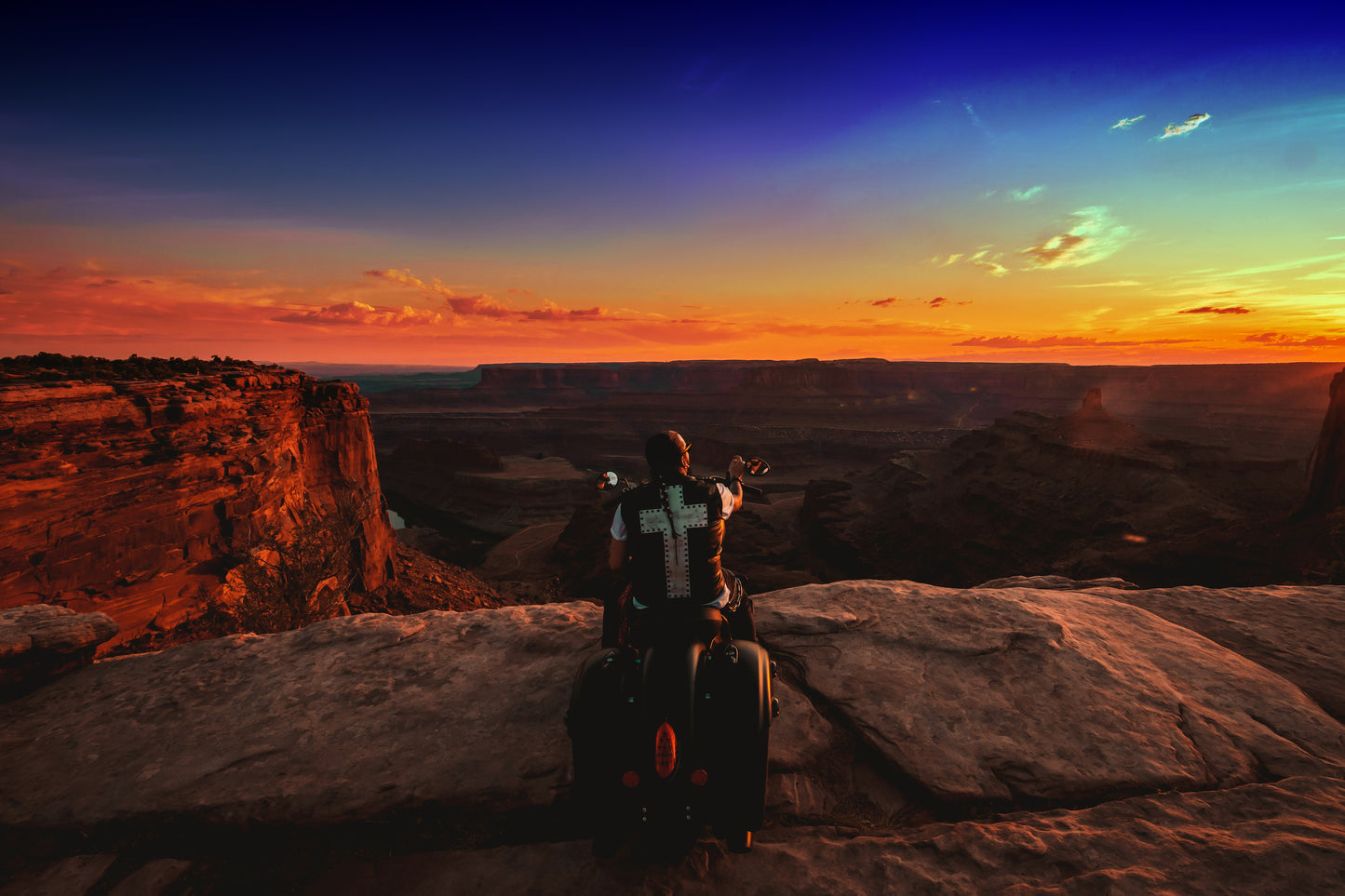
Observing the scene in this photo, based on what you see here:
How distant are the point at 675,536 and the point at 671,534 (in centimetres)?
3

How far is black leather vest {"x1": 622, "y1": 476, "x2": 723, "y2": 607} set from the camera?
2.96 metres

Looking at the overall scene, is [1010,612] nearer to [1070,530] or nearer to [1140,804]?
[1140,804]

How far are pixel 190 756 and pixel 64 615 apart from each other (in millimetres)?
2561

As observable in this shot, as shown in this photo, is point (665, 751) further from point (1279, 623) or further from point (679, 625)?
point (1279, 623)

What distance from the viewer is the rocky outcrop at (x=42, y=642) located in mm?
3926

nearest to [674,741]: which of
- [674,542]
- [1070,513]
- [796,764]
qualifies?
[674,542]

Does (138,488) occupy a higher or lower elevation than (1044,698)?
higher

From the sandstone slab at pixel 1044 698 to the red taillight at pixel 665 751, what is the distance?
5.63 ft

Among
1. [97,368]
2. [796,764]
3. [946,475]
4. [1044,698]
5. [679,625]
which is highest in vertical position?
[97,368]

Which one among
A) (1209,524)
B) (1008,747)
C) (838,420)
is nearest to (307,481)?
(1008,747)

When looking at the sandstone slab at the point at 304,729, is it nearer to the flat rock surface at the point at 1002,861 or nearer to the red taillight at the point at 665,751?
the flat rock surface at the point at 1002,861

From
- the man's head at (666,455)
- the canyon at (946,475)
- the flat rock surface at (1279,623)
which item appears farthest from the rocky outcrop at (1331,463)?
the man's head at (666,455)

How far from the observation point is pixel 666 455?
3.07 m

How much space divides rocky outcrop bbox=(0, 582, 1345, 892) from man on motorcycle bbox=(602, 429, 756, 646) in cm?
125
